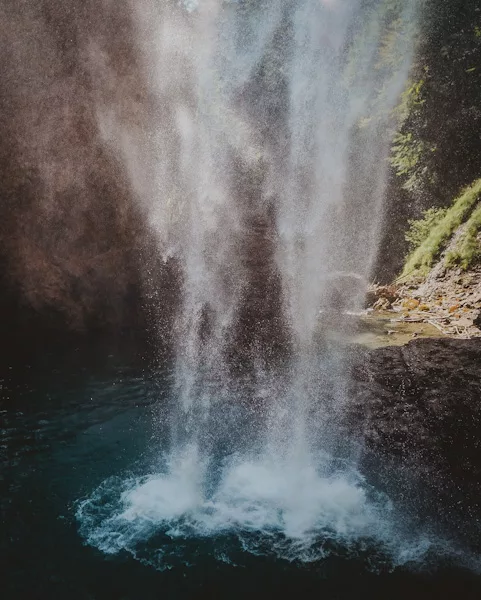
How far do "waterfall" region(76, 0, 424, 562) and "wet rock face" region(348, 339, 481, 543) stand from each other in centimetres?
53

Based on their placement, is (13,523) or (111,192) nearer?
(13,523)

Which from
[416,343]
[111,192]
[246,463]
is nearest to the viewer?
[246,463]

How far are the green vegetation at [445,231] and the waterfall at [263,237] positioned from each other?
2891 mm

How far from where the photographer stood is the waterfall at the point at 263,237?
630cm

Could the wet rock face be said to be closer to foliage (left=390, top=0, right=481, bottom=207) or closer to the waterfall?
the waterfall

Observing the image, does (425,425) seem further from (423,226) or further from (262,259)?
(262,259)

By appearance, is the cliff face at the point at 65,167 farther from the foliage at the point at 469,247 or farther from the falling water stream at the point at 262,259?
the foliage at the point at 469,247

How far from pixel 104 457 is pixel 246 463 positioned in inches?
113

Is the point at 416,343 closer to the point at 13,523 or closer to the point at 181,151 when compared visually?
the point at 13,523

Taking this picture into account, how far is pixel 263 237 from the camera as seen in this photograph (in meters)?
Result: 25.2

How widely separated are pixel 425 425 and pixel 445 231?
11.7 meters

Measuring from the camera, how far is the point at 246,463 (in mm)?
7277

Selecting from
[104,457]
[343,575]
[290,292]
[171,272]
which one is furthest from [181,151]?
[343,575]

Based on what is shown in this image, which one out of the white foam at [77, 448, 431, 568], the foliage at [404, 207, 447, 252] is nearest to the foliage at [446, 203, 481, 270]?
the foliage at [404, 207, 447, 252]
